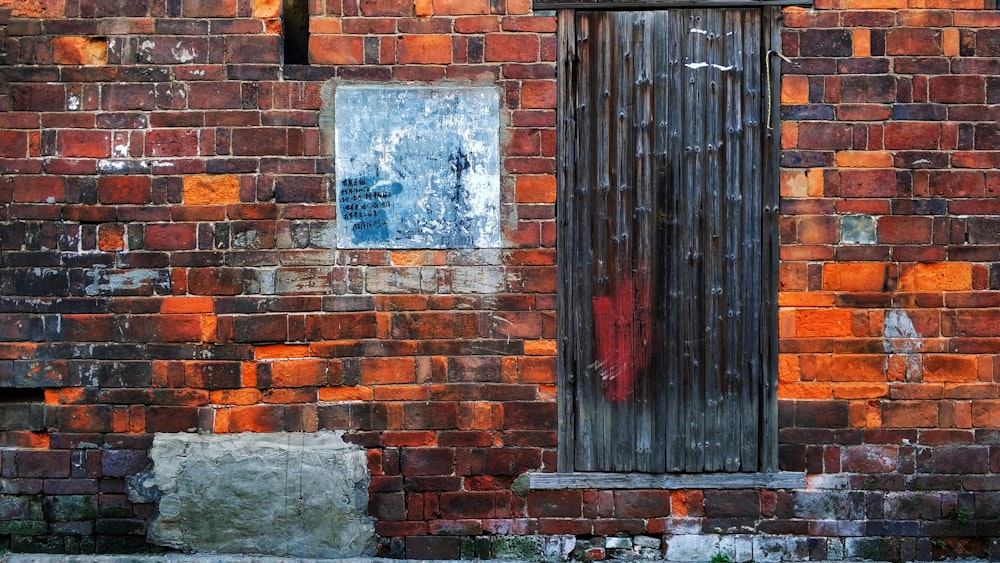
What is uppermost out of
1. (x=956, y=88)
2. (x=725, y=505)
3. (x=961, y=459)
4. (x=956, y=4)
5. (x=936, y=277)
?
(x=956, y=4)

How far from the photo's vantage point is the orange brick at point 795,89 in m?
3.64

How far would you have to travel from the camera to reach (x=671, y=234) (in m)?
3.69

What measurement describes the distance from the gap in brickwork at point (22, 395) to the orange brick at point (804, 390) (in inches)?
155

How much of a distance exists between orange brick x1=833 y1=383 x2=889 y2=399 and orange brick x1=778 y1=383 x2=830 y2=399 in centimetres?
6

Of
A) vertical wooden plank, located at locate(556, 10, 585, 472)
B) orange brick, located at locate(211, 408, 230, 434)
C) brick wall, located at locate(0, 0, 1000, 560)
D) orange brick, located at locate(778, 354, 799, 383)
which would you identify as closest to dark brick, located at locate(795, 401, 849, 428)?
brick wall, located at locate(0, 0, 1000, 560)

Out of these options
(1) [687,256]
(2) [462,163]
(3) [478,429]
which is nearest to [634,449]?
(3) [478,429]

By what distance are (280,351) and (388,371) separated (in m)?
0.58

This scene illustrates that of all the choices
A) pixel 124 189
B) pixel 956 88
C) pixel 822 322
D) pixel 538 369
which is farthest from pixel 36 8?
pixel 956 88

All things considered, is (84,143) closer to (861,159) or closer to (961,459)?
(861,159)

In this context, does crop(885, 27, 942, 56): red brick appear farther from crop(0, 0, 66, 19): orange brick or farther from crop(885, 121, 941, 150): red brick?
crop(0, 0, 66, 19): orange brick

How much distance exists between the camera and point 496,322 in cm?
368

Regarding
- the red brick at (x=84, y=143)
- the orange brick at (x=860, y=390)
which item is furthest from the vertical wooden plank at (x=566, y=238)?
the red brick at (x=84, y=143)

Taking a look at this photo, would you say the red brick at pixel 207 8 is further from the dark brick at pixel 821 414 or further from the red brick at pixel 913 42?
the dark brick at pixel 821 414

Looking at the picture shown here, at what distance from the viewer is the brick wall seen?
3.64 metres
